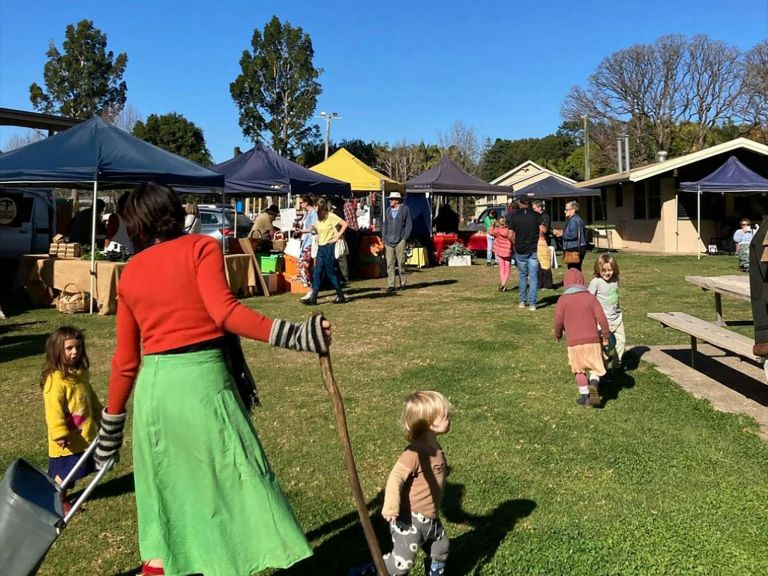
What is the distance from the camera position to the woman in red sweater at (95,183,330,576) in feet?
8.84

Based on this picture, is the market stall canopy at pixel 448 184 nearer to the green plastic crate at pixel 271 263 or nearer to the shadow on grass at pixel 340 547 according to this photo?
the green plastic crate at pixel 271 263

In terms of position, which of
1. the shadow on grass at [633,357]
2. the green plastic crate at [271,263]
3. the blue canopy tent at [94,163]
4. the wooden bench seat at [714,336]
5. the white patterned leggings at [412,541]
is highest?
the blue canopy tent at [94,163]

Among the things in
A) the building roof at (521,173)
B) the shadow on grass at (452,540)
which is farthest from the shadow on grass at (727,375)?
the building roof at (521,173)

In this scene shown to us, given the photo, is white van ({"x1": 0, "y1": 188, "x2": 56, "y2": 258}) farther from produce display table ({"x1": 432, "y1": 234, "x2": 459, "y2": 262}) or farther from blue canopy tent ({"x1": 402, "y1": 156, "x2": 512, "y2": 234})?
Result: produce display table ({"x1": 432, "y1": 234, "x2": 459, "y2": 262})

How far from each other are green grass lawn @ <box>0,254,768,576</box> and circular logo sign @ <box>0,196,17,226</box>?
6.94 m

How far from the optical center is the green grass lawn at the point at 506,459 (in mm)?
3686

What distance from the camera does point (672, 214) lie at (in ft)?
79.1

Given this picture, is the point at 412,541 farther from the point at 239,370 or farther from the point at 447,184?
the point at 447,184

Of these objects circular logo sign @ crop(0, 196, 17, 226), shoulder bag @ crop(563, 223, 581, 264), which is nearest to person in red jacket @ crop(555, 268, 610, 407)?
shoulder bag @ crop(563, 223, 581, 264)

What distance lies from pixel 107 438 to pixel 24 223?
47.7 ft

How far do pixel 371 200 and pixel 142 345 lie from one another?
26499 millimetres

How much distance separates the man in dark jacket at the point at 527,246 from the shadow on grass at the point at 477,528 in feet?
24.8

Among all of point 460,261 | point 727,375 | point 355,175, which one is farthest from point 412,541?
point 460,261

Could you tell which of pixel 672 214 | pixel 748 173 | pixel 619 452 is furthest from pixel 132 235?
pixel 672 214
